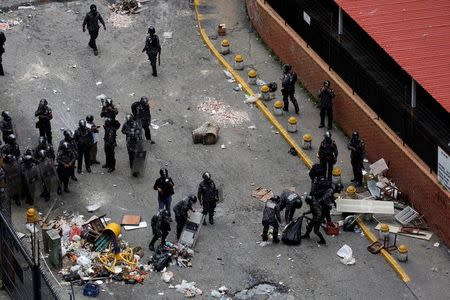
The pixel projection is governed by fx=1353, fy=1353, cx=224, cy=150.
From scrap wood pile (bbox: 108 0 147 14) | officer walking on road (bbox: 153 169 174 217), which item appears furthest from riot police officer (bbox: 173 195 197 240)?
scrap wood pile (bbox: 108 0 147 14)

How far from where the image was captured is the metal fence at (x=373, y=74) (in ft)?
99.0

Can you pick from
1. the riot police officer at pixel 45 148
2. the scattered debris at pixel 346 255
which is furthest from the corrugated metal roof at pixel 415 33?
the riot police officer at pixel 45 148

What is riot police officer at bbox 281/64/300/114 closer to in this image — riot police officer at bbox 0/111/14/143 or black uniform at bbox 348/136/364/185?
black uniform at bbox 348/136/364/185

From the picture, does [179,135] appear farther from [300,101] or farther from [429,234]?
[429,234]

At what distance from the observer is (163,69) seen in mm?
36406

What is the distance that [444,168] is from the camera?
29.2 metres

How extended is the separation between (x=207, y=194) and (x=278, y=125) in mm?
4805

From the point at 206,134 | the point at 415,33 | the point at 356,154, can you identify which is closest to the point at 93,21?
the point at 206,134

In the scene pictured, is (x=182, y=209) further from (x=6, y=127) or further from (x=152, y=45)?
(x=152, y=45)

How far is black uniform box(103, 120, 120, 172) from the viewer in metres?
31.6

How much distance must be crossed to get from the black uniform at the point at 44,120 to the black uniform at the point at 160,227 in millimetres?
4992

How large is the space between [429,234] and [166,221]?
19.3 ft

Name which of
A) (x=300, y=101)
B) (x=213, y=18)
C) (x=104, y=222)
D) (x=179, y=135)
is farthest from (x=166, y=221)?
(x=213, y=18)

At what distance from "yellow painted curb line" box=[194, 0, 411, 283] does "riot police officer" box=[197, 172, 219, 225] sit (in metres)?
3.29
